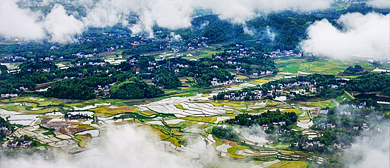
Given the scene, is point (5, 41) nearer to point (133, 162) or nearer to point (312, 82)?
point (312, 82)

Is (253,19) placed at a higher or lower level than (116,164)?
higher

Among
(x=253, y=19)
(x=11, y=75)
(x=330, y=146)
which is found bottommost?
(x=330, y=146)

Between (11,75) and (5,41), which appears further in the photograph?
(5,41)

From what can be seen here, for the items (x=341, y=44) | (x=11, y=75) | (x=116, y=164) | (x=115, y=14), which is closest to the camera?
(x=116, y=164)

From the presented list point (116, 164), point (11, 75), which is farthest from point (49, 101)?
point (116, 164)

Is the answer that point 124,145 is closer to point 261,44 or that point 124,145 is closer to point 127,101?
point 127,101

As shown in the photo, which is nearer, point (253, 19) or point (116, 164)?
point (116, 164)

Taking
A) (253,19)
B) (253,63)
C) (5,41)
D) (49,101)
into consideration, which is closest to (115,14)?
(5,41)

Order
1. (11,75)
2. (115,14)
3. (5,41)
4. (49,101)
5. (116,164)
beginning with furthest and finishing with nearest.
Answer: (115,14) → (5,41) → (11,75) → (49,101) → (116,164)

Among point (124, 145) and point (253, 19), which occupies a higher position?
point (253, 19)
